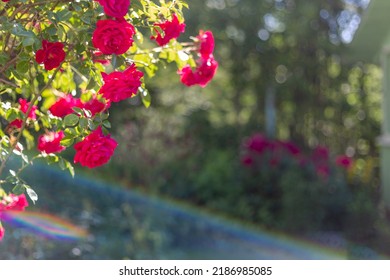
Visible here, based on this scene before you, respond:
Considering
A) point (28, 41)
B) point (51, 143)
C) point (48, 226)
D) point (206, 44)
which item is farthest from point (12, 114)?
point (48, 226)

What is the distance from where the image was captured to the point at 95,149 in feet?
7.72

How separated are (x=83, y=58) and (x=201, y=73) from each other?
0.52 metres

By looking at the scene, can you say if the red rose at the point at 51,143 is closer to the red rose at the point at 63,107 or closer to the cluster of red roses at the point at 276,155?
the red rose at the point at 63,107

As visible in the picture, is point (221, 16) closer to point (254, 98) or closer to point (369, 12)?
point (254, 98)

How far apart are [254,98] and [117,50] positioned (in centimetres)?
905

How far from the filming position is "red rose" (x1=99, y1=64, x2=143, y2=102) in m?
2.34

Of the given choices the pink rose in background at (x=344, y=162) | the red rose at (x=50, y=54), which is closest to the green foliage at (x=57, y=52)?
the red rose at (x=50, y=54)

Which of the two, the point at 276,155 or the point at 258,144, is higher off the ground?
the point at 276,155

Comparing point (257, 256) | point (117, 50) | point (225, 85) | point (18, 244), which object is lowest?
point (225, 85)

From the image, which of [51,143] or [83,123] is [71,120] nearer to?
[83,123]

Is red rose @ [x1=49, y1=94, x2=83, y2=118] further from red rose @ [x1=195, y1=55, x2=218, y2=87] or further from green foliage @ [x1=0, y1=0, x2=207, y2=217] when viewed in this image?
red rose @ [x1=195, y1=55, x2=218, y2=87]

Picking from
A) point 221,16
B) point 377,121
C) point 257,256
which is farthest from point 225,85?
point 257,256

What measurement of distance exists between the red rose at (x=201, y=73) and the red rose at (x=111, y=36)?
565mm

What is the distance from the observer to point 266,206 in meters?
7.38
